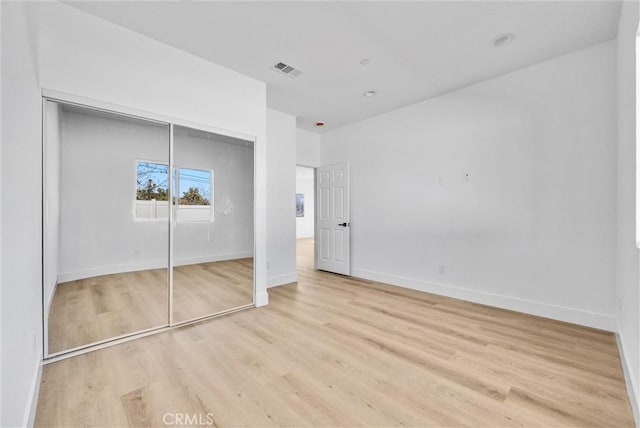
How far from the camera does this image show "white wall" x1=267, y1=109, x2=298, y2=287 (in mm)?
4688

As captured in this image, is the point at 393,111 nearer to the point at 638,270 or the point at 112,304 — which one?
the point at 638,270

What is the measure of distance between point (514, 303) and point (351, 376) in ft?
8.34

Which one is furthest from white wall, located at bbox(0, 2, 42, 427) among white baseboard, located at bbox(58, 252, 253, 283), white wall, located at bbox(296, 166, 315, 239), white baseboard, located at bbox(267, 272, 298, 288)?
white wall, located at bbox(296, 166, 315, 239)

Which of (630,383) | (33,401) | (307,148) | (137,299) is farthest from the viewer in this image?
(307,148)

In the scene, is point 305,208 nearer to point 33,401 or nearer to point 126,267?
point 126,267

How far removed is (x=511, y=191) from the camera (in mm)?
3473

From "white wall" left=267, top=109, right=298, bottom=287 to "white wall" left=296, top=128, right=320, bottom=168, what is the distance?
0.67 metres

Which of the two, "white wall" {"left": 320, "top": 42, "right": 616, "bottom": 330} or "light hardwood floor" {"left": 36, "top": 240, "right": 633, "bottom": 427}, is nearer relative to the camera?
"light hardwood floor" {"left": 36, "top": 240, "right": 633, "bottom": 427}

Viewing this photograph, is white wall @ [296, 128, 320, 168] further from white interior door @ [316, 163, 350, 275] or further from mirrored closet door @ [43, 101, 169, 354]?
mirrored closet door @ [43, 101, 169, 354]

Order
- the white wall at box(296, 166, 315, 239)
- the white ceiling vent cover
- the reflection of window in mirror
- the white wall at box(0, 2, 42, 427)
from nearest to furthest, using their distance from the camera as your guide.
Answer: the white wall at box(0, 2, 42, 427) → the reflection of window in mirror → the white ceiling vent cover → the white wall at box(296, 166, 315, 239)

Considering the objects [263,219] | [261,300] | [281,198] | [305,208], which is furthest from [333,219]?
[305,208]

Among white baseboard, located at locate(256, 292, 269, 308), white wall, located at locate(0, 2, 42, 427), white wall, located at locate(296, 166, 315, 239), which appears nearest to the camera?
white wall, located at locate(0, 2, 42, 427)

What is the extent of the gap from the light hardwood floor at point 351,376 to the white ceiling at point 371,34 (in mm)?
2912

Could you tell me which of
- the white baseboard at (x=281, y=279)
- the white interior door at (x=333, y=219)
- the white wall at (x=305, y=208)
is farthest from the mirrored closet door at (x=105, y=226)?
the white wall at (x=305, y=208)
